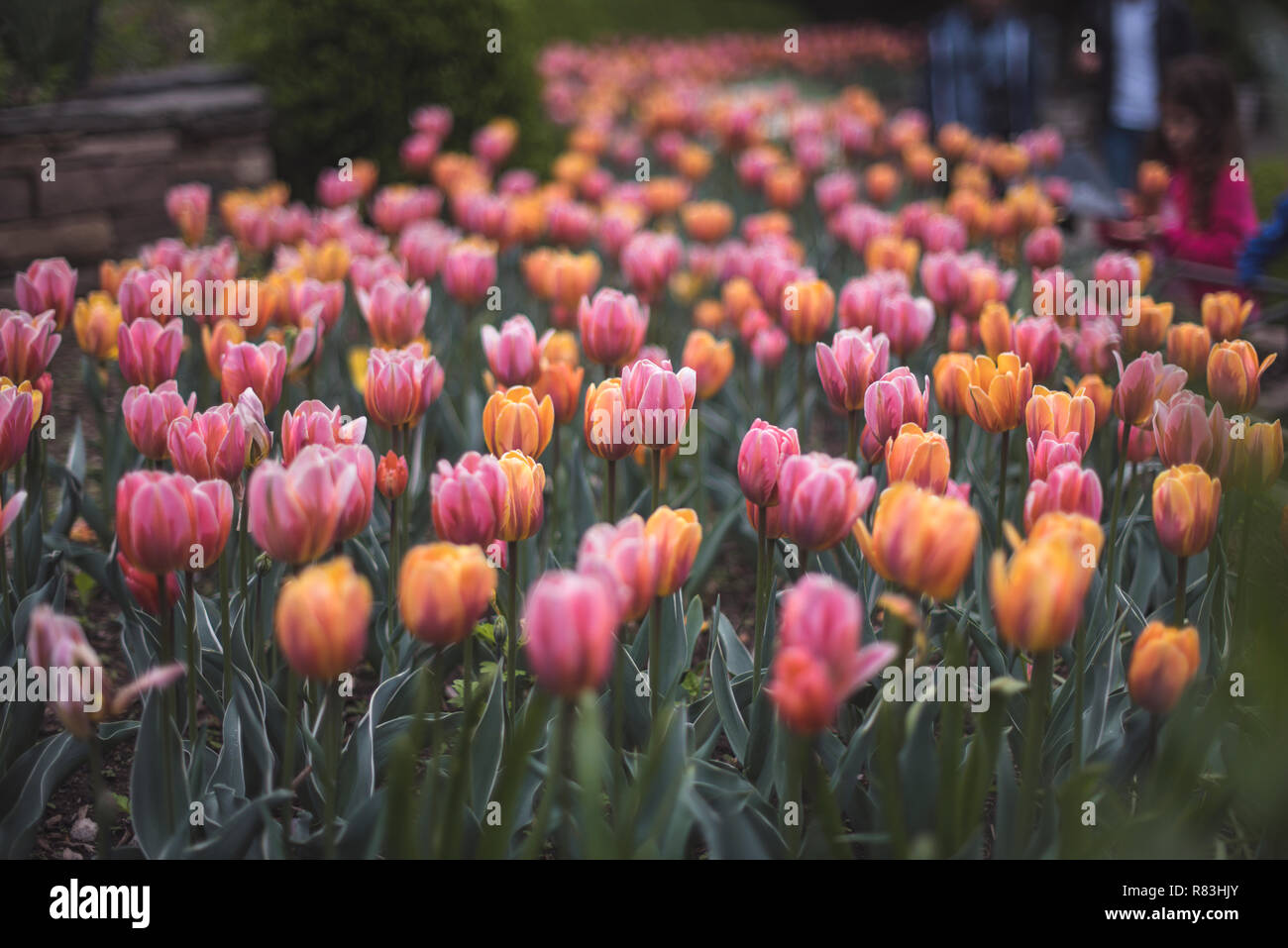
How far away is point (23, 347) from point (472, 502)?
48.4 inches

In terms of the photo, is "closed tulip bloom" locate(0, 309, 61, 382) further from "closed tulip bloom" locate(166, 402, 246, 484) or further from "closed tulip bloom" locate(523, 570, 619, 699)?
"closed tulip bloom" locate(523, 570, 619, 699)

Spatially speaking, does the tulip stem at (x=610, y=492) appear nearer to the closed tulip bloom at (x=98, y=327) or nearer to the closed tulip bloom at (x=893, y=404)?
the closed tulip bloom at (x=893, y=404)

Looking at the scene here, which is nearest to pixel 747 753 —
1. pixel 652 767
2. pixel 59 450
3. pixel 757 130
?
pixel 652 767

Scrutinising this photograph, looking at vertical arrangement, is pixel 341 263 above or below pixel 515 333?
above

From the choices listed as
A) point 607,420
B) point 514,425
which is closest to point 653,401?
point 607,420

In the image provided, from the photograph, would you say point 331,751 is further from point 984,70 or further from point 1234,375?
point 984,70

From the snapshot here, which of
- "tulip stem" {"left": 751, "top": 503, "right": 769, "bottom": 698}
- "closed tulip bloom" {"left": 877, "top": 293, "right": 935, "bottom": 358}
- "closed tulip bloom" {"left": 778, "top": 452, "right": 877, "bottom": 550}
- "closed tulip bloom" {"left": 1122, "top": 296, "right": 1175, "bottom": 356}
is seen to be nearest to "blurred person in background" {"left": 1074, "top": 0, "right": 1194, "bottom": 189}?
"closed tulip bloom" {"left": 1122, "top": 296, "right": 1175, "bottom": 356}

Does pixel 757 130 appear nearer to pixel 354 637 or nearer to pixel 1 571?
pixel 1 571

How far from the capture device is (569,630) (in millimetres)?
1257

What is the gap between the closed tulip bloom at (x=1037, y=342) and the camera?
8.45ft

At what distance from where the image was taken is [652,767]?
152 centimetres

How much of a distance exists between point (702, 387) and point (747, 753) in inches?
50.0

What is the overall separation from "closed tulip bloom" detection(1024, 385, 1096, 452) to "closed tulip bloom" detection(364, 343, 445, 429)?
3.80ft

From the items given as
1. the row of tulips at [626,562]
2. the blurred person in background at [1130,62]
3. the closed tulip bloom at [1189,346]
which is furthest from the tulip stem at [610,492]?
the blurred person in background at [1130,62]
